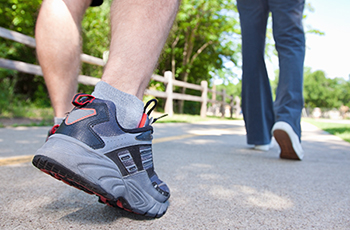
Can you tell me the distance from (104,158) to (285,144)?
1.43 metres

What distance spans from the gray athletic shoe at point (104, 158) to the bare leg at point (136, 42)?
102 mm

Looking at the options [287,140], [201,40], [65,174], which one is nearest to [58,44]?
[65,174]

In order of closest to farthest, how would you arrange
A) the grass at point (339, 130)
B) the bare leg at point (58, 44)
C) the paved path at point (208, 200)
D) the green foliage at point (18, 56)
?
the paved path at point (208, 200), the bare leg at point (58, 44), the grass at point (339, 130), the green foliage at point (18, 56)

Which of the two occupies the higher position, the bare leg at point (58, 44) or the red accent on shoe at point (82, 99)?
the bare leg at point (58, 44)

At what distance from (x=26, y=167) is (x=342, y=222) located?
1373 millimetres

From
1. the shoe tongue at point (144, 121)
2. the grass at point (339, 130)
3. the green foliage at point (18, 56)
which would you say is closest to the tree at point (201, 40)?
the green foliage at point (18, 56)

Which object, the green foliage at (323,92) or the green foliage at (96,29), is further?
the green foliage at (323,92)

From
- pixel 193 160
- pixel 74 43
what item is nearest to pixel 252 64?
pixel 193 160

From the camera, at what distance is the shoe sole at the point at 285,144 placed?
1.80m

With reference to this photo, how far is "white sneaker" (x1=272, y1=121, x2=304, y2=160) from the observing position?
1.78 meters

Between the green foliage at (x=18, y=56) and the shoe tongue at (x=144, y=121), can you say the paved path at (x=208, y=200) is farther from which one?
the green foliage at (x=18, y=56)

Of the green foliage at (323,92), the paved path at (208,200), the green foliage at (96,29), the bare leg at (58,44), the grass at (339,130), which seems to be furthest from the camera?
the green foliage at (323,92)

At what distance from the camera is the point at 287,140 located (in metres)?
1.84

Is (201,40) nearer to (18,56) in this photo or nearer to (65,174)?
(18,56)
